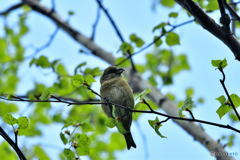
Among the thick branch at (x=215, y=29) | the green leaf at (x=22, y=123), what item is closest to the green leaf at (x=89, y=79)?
A: the green leaf at (x=22, y=123)

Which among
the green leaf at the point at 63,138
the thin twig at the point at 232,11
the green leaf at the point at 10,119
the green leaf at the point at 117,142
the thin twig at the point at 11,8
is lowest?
the green leaf at the point at 10,119

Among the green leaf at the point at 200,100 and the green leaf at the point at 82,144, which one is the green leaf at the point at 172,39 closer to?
the green leaf at the point at 82,144

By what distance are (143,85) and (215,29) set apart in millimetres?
2307

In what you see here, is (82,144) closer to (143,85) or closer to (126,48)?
(126,48)

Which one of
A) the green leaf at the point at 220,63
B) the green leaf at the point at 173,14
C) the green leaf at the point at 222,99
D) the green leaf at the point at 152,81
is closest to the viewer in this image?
the green leaf at the point at 220,63

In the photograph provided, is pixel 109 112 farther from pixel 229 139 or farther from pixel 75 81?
pixel 229 139

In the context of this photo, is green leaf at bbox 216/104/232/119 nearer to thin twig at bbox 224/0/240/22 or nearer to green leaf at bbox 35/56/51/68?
thin twig at bbox 224/0/240/22

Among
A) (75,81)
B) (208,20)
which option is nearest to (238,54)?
(208,20)

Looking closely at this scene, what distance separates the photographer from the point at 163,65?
272 inches

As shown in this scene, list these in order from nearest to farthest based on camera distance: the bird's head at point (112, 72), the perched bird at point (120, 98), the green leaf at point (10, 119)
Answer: the green leaf at point (10, 119)
the perched bird at point (120, 98)
the bird's head at point (112, 72)

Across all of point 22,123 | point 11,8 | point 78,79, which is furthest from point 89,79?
point 11,8

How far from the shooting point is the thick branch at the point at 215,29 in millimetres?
2607

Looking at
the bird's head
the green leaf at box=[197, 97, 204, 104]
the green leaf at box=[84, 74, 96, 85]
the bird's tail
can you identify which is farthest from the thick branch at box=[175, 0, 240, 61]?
the green leaf at box=[197, 97, 204, 104]

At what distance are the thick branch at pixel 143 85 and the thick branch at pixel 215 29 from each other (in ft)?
0.04
